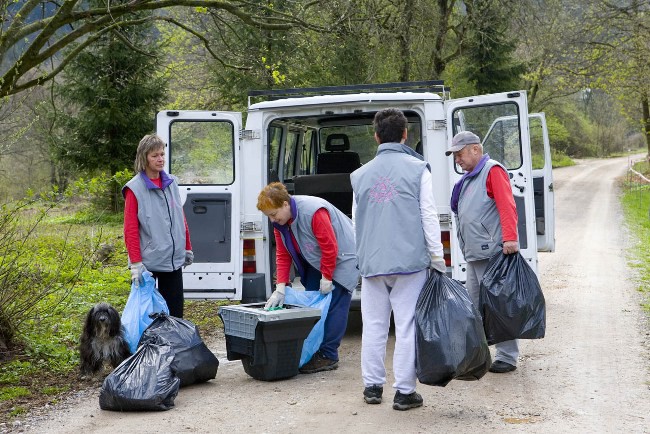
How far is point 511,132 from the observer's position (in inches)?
310

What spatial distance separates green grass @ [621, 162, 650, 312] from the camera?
1171 centimetres

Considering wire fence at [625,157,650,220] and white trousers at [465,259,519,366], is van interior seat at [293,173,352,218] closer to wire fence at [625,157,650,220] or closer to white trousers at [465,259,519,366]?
white trousers at [465,259,519,366]

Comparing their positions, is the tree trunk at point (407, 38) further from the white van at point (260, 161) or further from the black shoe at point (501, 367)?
the black shoe at point (501, 367)

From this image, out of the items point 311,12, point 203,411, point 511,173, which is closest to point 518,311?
point 511,173

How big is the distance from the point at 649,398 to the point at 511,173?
2684mm

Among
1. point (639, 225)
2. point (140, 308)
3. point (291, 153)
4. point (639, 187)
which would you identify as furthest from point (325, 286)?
point (639, 187)

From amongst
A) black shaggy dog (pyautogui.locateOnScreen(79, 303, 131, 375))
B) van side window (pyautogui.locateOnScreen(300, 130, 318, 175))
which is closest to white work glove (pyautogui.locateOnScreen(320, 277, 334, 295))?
black shaggy dog (pyautogui.locateOnScreen(79, 303, 131, 375))

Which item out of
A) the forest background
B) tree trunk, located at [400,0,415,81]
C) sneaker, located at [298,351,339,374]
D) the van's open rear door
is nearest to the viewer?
sneaker, located at [298,351,339,374]

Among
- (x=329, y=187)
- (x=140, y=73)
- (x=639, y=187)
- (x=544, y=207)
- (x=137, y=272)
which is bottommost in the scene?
(x=137, y=272)

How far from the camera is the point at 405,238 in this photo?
5.51 metres

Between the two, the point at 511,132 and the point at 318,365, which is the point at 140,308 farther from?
the point at 511,132

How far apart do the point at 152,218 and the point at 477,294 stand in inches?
104

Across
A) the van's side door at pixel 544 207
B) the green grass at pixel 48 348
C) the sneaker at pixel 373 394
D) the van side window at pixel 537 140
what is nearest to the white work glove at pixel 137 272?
the green grass at pixel 48 348

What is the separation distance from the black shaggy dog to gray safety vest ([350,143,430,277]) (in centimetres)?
201
